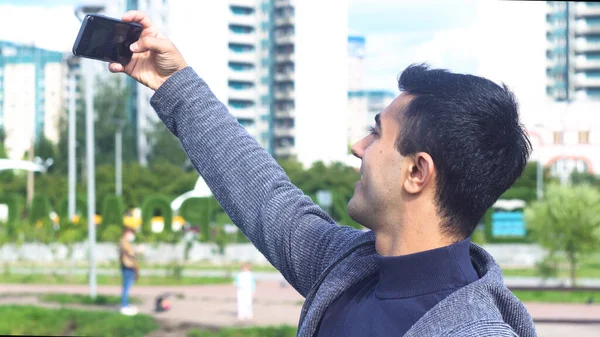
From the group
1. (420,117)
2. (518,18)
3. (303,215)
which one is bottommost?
(303,215)

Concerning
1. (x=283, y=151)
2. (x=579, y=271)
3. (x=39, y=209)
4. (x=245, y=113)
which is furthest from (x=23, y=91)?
(x=579, y=271)

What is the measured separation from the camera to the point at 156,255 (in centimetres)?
1875

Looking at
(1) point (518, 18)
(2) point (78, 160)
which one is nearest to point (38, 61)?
(2) point (78, 160)

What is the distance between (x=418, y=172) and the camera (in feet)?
4.17

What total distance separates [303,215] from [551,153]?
44.7 meters

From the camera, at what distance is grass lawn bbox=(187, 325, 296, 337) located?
8.65 meters

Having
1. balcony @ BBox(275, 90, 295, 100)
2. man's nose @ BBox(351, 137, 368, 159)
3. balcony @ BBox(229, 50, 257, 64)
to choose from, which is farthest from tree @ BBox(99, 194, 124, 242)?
balcony @ BBox(229, 50, 257, 64)

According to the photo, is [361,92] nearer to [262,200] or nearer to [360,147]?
[262,200]

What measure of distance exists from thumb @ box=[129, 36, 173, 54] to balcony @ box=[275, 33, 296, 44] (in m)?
55.7

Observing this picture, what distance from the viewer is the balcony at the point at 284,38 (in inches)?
2251

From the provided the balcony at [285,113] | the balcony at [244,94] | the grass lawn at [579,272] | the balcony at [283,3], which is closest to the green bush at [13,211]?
the grass lawn at [579,272]

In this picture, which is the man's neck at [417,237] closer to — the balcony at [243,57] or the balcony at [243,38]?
the balcony at [243,57]

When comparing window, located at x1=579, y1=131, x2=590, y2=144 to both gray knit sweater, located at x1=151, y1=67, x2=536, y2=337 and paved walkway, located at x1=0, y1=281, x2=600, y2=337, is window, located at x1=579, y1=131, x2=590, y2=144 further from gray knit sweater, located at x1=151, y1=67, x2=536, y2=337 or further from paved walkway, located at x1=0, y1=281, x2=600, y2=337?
gray knit sweater, located at x1=151, y1=67, x2=536, y2=337

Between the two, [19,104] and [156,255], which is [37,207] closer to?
[156,255]
